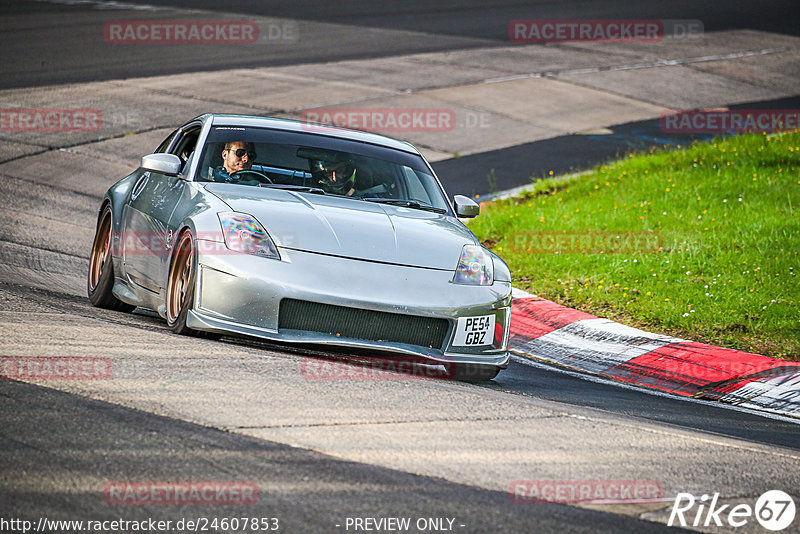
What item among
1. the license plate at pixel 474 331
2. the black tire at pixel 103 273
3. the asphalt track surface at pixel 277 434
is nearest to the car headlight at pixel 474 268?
the license plate at pixel 474 331

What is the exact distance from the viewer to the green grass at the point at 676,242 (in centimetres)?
862

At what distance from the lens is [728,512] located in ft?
13.9

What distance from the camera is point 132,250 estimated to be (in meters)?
7.38

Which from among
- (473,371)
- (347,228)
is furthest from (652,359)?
(347,228)

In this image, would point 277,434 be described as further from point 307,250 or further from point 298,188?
point 298,188

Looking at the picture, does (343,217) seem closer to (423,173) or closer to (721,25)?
(423,173)

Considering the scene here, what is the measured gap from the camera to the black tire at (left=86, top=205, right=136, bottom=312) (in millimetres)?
7773

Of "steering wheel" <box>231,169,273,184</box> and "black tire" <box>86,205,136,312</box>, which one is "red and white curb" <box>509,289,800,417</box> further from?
"black tire" <box>86,205,136,312</box>

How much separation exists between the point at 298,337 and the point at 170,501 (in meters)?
2.30

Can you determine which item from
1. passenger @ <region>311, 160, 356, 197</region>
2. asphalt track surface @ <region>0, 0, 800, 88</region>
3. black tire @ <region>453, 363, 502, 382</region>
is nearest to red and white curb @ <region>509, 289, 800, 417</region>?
black tire @ <region>453, 363, 502, 382</region>

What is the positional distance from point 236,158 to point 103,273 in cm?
141

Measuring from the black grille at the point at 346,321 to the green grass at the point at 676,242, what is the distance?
3.10m

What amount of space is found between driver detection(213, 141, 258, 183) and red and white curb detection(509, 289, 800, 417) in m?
2.58

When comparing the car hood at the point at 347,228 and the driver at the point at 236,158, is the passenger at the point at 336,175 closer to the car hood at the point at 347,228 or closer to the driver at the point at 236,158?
the car hood at the point at 347,228
